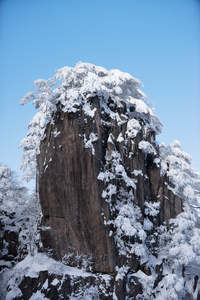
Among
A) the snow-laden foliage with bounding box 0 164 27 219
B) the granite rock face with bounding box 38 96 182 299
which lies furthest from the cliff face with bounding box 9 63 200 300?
the snow-laden foliage with bounding box 0 164 27 219

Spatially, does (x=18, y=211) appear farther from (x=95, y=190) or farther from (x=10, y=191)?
(x=95, y=190)

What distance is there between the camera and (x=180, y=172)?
29203 millimetres

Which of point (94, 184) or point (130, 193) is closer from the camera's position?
point (94, 184)

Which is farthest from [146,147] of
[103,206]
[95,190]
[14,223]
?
[14,223]

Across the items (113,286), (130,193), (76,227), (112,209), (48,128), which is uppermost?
(48,128)

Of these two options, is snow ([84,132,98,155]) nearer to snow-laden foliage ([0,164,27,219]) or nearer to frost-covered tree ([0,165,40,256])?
frost-covered tree ([0,165,40,256])

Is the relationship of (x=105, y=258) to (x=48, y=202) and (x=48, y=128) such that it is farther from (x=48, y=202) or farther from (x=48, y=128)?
(x=48, y=128)

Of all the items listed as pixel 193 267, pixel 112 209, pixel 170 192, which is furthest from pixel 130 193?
pixel 193 267

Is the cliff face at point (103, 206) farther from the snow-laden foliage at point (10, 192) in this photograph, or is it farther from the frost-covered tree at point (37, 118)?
the snow-laden foliage at point (10, 192)

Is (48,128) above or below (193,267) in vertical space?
above

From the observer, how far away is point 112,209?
23875 millimetres

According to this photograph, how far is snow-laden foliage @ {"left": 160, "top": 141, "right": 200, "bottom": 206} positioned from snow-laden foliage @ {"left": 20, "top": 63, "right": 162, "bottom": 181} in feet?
10.4

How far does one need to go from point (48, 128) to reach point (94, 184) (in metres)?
7.28

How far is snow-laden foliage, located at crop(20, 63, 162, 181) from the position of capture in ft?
83.1
